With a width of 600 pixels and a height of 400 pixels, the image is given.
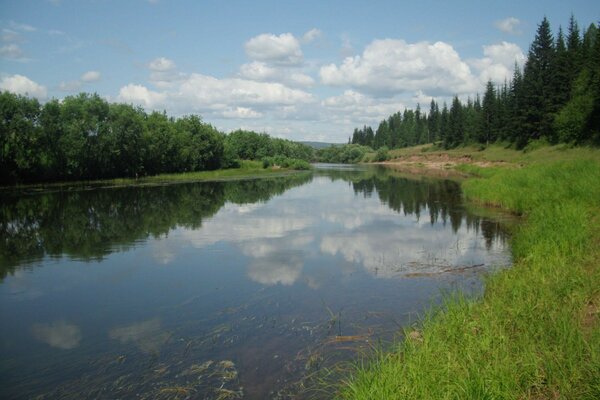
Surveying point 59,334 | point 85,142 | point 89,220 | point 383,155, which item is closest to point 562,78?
point 89,220

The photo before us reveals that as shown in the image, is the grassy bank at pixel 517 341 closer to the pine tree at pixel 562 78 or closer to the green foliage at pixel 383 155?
the pine tree at pixel 562 78

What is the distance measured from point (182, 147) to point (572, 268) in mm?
83337

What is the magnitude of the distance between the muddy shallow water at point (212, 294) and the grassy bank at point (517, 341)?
5.53ft

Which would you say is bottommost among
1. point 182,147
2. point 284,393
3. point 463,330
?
point 284,393

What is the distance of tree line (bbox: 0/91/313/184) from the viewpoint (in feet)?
178

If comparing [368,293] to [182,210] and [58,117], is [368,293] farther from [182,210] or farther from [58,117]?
[58,117]

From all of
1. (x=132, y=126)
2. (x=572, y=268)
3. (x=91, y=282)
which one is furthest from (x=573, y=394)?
(x=132, y=126)

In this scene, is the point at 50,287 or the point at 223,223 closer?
the point at 50,287

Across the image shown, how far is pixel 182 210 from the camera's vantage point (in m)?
35.3

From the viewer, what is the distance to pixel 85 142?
6362cm

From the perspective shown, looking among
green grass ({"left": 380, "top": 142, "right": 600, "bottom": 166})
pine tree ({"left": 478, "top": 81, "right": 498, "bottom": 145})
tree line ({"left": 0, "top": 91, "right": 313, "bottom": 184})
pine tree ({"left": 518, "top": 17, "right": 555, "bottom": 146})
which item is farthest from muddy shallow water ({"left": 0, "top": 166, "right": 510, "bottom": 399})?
pine tree ({"left": 478, "top": 81, "right": 498, "bottom": 145})

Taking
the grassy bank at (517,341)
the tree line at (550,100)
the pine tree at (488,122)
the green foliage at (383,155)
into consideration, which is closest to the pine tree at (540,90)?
the tree line at (550,100)

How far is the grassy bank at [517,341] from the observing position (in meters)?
6.47

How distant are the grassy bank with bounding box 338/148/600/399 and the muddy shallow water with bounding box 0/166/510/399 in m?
1.69
